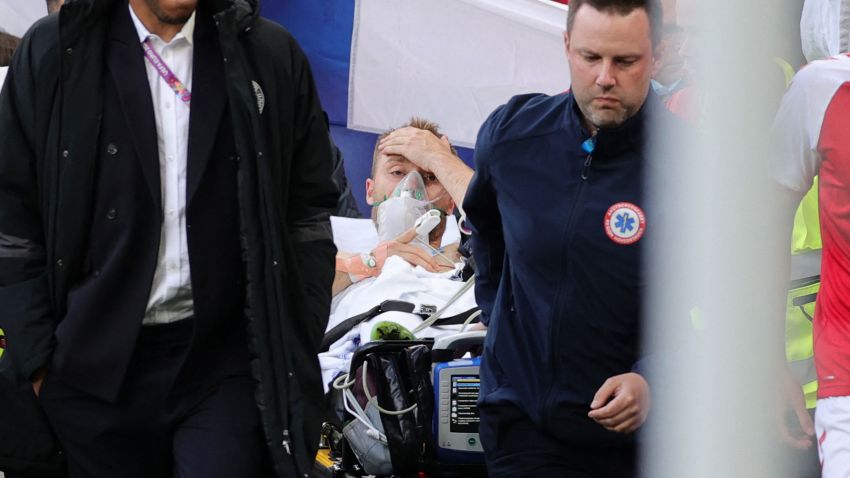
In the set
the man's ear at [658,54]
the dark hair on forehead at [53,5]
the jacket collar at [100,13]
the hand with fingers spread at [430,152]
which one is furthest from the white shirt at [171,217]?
the hand with fingers spread at [430,152]

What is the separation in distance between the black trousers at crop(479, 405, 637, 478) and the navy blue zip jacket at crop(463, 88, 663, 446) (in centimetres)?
3

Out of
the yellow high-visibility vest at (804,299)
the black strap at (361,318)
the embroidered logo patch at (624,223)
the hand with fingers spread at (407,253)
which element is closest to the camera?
the embroidered logo patch at (624,223)

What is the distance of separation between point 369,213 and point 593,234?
5196 mm

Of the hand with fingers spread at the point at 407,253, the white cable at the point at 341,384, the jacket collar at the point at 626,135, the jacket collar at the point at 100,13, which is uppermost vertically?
the jacket collar at the point at 100,13

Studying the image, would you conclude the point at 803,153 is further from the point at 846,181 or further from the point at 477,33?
the point at 477,33

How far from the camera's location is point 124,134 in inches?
110

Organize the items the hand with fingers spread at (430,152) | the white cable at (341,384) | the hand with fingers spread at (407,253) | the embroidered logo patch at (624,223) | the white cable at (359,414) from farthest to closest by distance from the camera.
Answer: the hand with fingers spread at (407,253) → the hand with fingers spread at (430,152) → the white cable at (341,384) → the white cable at (359,414) → the embroidered logo patch at (624,223)

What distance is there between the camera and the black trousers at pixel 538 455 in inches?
120

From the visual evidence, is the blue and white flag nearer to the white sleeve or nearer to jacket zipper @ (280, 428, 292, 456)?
jacket zipper @ (280, 428, 292, 456)

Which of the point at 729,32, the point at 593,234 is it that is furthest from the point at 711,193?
the point at 593,234

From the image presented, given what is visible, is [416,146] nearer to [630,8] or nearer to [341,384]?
[341,384]

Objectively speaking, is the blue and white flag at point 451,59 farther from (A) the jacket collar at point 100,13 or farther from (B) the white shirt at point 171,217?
(B) the white shirt at point 171,217

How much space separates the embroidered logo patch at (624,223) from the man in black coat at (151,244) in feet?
2.29

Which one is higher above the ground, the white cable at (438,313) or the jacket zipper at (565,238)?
the jacket zipper at (565,238)
